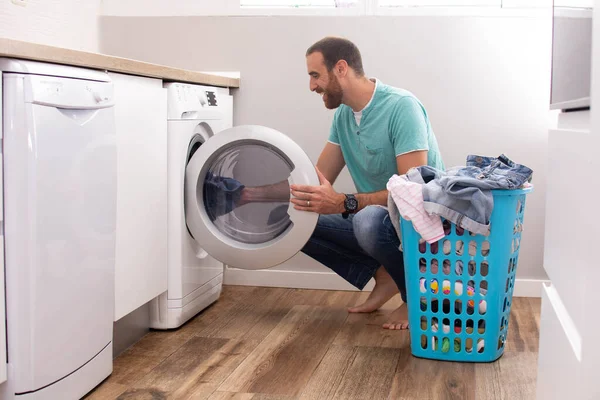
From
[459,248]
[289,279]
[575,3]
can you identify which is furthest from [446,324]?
[575,3]

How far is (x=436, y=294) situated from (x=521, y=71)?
1.27 meters

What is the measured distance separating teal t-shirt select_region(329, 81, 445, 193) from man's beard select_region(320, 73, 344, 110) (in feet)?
0.20

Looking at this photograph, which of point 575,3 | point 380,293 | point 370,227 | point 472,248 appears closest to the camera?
point 575,3

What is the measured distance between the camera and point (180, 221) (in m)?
2.54

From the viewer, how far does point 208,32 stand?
3254mm

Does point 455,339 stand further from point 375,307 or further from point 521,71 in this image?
point 521,71

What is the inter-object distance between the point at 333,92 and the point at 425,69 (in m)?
0.65

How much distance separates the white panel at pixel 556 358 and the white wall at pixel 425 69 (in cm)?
187

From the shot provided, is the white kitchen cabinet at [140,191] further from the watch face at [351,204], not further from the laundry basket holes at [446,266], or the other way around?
the laundry basket holes at [446,266]

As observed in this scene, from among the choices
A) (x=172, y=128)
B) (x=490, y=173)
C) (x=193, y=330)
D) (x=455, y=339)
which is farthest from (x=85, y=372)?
(x=490, y=173)

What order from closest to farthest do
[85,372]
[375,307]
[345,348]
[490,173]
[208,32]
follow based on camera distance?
[85,372] < [490,173] < [345,348] < [375,307] < [208,32]

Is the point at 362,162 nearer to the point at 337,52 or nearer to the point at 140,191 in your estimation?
the point at 337,52

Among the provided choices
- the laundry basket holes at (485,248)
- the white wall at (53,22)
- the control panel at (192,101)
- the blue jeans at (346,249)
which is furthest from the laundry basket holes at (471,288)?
the white wall at (53,22)

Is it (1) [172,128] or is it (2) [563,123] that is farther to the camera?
(1) [172,128]
